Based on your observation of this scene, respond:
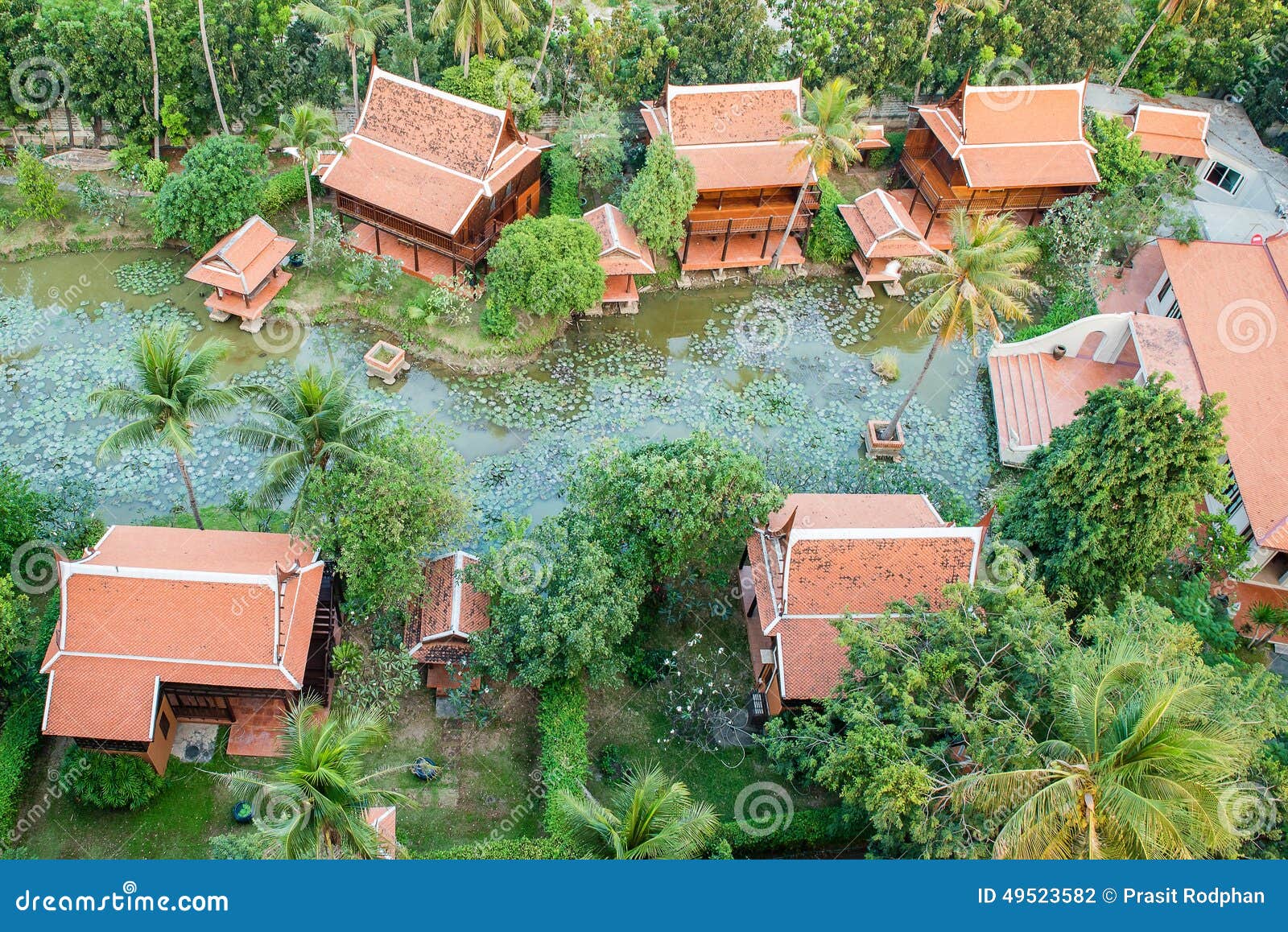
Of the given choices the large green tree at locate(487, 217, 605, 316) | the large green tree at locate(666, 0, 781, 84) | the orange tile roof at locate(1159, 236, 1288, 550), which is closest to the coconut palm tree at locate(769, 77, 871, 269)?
the large green tree at locate(666, 0, 781, 84)

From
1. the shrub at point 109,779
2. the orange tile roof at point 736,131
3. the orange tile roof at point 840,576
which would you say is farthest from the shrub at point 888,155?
the shrub at point 109,779

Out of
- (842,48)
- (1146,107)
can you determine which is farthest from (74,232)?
(1146,107)

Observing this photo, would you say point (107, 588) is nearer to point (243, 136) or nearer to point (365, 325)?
point (365, 325)

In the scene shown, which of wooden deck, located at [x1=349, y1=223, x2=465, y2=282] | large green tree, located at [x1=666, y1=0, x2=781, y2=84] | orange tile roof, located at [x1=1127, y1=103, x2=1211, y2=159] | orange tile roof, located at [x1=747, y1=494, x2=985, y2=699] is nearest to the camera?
orange tile roof, located at [x1=747, y1=494, x2=985, y2=699]

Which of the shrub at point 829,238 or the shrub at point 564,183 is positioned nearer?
the shrub at point 564,183

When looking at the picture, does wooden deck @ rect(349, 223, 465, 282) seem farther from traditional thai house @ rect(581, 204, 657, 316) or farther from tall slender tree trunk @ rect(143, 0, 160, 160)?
tall slender tree trunk @ rect(143, 0, 160, 160)

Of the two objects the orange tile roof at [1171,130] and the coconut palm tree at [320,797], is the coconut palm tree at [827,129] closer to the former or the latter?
the orange tile roof at [1171,130]

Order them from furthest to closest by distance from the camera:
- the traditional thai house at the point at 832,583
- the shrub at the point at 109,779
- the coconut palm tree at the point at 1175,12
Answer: the coconut palm tree at the point at 1175,12 < the traditional thai house at the point at 832,583 < the shrub at the point at 109,779
